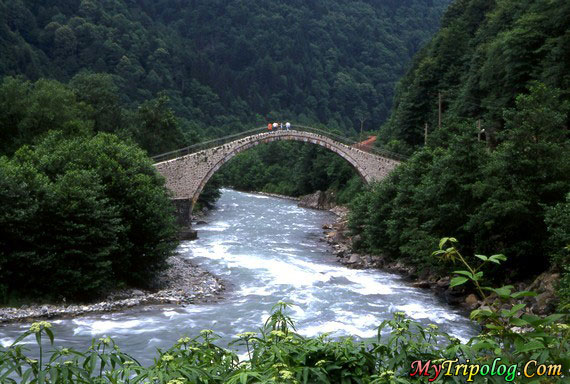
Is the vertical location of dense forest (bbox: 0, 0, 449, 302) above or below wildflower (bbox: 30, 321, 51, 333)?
above

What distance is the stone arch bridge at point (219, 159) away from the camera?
3266 cm

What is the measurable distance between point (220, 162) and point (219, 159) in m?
0.19

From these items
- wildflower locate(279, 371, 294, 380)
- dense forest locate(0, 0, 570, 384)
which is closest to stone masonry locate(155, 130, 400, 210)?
dense forest locate(0, 0, 570, 384)

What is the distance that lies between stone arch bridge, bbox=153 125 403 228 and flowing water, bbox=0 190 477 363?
13.6 feet

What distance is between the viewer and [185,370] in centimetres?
310

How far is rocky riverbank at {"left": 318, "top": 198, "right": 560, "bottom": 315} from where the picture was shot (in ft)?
48.9

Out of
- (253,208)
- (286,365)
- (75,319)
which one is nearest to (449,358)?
(286,365)

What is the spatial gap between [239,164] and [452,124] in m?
52.7

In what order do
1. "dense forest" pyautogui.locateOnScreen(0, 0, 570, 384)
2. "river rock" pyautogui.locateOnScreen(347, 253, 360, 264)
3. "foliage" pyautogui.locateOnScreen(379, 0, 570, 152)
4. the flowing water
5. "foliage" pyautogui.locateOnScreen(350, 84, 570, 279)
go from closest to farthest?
"dense forest" pyautogui.locateOnScreen(0, 0, 570, 384), the flowing water, "foliage" pyautogui.locateOnScreen(350, 84, 570, 279), "river rock" pyautogui.locateOnScreen(347, 253, 360, 264), "foliage" pyautogui.locateOnScreen(379, 0, 570, 152)

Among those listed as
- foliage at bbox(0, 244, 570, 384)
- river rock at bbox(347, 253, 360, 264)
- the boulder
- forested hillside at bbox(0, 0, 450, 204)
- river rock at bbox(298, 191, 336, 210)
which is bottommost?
river rock at bbox(347, 253, 360, 264)

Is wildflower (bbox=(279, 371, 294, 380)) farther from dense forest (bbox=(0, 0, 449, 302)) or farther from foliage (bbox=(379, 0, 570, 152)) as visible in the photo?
foliage (bbox=(379, 0, 570, 152))

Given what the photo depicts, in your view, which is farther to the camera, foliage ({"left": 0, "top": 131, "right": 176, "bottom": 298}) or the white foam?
foliage ({"left": 0, "top": 131, "right": 176, "bottom": 298})

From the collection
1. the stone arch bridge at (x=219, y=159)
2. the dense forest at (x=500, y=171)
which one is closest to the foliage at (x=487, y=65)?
the dense forest at (x=500, y=171)

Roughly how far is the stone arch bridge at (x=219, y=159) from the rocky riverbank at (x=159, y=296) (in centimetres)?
989
